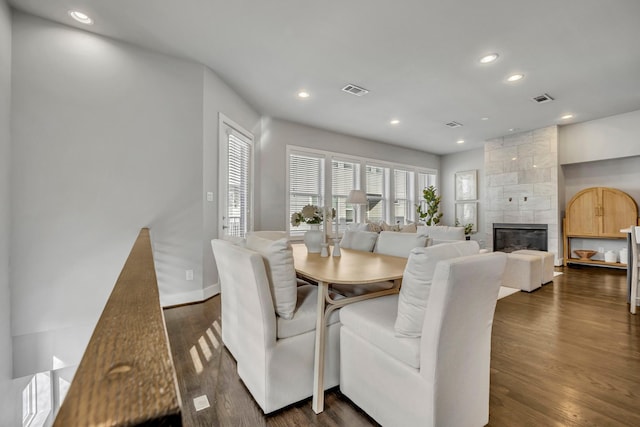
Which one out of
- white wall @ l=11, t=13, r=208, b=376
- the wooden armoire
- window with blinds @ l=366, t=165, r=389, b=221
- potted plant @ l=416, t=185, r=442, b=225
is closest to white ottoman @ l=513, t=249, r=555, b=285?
the wooden armoire

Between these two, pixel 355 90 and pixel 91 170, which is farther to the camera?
pixel 355 90

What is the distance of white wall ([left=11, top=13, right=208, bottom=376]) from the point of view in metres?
2.65

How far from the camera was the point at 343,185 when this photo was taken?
21.3 ft

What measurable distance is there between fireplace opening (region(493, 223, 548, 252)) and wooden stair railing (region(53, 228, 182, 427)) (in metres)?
7.40

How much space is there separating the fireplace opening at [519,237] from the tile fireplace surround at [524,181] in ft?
0.28

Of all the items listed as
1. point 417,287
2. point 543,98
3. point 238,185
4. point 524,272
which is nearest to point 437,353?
point 417,287

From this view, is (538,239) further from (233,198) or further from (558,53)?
(233,198)

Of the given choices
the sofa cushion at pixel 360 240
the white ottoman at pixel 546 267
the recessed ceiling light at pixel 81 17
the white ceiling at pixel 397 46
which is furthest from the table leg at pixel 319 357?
the white ottoman at pixel 546 267

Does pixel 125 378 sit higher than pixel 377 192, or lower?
lower

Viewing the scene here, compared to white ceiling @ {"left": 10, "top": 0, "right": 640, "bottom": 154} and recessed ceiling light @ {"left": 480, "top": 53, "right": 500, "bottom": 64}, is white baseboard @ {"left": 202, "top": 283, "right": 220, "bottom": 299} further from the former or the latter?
recessed ceiling light @ {"left": 480, "top": 53, "right": 500, "bottom": 64}

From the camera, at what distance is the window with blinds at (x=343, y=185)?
6.30 metres

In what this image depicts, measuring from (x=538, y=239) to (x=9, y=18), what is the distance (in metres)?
8.50

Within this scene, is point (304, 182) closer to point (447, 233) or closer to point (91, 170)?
point (447, 233)

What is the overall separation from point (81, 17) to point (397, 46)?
10.1 ft
